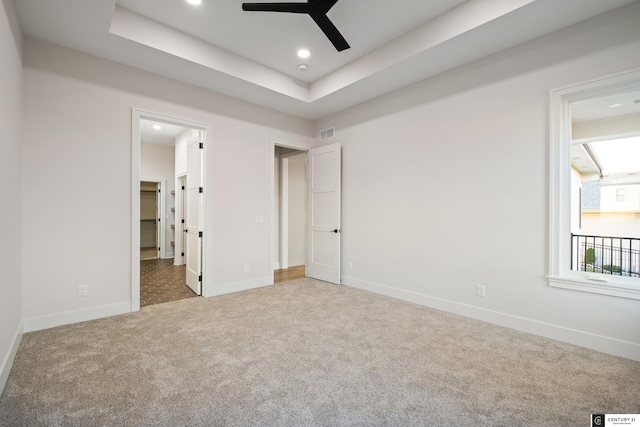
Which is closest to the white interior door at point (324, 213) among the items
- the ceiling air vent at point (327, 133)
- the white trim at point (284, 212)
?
the ceiling air vent at point (327, 133)

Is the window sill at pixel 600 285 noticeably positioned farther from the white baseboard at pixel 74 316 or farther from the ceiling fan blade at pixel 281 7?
the white baseboard at pixel 74 316

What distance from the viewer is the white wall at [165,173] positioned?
7250 mm

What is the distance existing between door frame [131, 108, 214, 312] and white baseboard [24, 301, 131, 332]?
136 millimetres

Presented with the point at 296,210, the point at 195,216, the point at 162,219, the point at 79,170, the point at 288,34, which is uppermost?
the point at 288,34

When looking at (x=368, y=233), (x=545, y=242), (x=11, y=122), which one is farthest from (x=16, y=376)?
(x=545, y=242)

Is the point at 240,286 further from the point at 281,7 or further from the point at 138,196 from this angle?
the point at 281,7

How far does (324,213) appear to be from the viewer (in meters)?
5.05

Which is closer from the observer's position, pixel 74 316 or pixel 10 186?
pixel 10 186

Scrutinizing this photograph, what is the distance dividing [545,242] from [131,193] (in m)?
4.53

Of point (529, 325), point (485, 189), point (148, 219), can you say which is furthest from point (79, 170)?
point (148, 219)

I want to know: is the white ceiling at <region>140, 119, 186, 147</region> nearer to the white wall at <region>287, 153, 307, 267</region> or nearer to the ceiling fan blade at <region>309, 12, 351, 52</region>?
the white wall at <region>287, 153, 307, 267</region>

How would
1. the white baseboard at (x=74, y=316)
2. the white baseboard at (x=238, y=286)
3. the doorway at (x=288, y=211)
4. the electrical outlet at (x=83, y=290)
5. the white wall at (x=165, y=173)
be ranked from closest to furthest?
the white baseboard at (x=74, y=316) < the electrical outlet at (x=83, y=290) < the white baseboard at (x=238, y=286) < the doorway at (x=288, y=211) < the white wall at (x=165, y=173)

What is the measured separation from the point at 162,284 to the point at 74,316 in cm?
171

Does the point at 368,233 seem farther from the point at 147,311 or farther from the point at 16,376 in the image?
the point at 16,376
